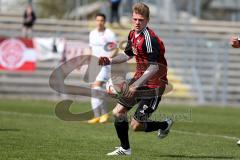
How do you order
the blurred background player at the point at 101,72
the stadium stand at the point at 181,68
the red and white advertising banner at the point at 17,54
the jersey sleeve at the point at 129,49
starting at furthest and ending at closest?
the stadium stand at the point at 181,68 → the red and white advertising banner at the point at 17,54 → the blurred background player at the point at 101,72 → the jersey sleeve at the point at 129,49

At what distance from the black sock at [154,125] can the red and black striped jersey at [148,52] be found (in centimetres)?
58

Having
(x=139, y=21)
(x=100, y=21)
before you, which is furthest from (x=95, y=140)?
(x=100, y=21)

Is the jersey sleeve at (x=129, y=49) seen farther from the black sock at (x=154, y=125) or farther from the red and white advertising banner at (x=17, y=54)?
the red and white advertising banner at (x=17, y=54)

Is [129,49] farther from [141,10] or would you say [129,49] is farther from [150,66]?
[141,10]

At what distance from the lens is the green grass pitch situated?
977cm

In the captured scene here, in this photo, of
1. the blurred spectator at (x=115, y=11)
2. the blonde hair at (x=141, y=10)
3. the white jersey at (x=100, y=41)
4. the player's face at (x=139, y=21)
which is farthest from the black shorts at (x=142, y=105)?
the blurred spectator at (x=115, y=11)

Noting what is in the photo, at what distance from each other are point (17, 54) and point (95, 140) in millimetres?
13317

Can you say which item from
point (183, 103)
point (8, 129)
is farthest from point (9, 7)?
point (8, 129)


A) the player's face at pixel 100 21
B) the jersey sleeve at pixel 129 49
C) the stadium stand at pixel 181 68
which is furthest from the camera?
the stadium stand at pixel 181 68

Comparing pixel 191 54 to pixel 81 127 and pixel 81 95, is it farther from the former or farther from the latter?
pixel 81 127

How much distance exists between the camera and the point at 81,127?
14352 mm

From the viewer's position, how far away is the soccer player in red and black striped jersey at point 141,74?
959 cm

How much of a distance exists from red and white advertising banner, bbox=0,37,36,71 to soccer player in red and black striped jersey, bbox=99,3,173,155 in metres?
14.8

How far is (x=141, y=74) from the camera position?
388 inches
